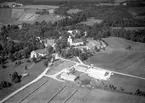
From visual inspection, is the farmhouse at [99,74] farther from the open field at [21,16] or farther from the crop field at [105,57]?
the open field at [21,16]

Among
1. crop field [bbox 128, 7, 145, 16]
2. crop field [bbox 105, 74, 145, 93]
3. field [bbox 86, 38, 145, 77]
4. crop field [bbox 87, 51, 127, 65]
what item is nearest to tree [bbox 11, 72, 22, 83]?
field [bbox 86, 38, 145, 77]

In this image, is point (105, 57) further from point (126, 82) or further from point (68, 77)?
point (68, 77)

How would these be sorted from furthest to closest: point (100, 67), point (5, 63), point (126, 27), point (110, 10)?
point (110, 10), point (126, 27), point (5, 63), point (100, 67)

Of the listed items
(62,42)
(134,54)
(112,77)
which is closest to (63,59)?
(62,42)

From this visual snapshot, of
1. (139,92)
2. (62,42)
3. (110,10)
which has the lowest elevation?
(139,92)

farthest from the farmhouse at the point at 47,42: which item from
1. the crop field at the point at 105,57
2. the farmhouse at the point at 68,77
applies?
the farmhouse at the point at 68,77

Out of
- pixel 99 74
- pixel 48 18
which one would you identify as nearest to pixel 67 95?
pixel 99 74

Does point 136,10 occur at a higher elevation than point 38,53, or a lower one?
higher

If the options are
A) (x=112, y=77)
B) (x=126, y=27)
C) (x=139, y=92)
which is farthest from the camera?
(x=126, y=27)

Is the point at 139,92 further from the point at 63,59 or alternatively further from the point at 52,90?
the point at 63,59
